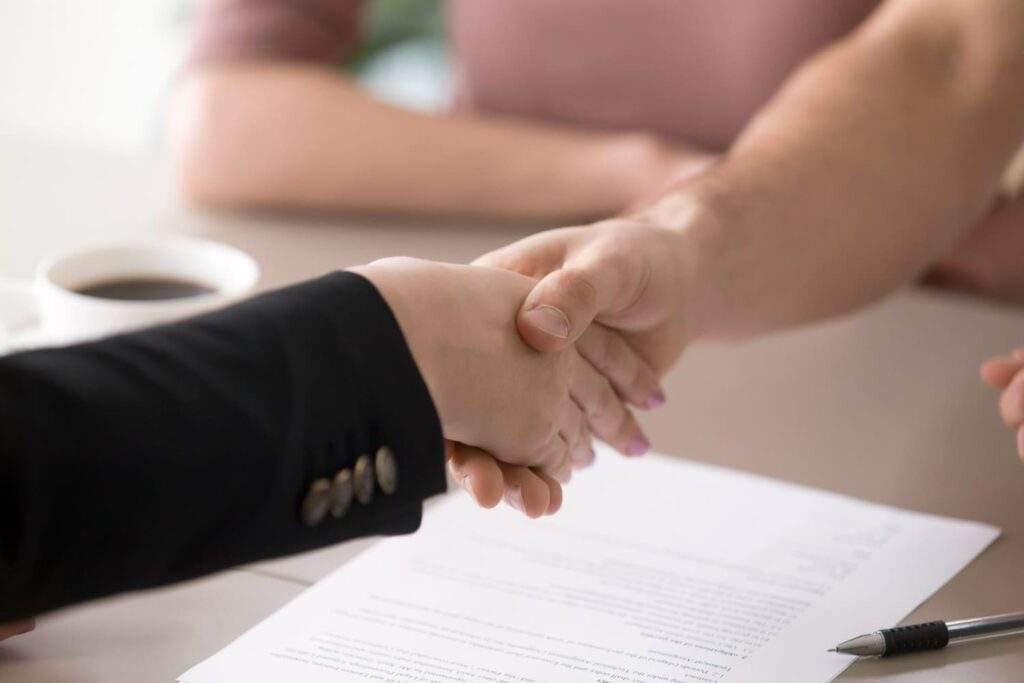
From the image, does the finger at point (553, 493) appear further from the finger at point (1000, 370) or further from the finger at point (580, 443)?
the finger at point (1000, 370)

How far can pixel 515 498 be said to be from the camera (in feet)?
2.45

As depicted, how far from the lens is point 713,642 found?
66cm

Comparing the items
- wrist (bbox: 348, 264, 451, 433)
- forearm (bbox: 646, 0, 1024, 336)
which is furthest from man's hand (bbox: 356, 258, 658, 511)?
forearm (bbox: 646, 0, 1024, 336)

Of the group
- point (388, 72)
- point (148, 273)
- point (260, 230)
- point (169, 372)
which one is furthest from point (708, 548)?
point (388, 72)

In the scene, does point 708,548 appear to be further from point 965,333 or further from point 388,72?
point 388,72

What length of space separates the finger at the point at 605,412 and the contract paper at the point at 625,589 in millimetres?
20

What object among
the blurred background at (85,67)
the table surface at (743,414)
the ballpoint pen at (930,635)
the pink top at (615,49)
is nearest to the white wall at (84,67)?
the blurred background at (85,67)

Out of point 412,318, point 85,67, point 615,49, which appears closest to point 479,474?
point 412,318

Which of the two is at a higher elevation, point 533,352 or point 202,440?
point 533,352

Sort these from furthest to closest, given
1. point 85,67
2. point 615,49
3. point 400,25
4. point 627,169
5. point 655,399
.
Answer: point 85,67
point 400,25
point 615,49
point 627,169
point 655,399

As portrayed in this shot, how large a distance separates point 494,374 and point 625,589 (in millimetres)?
134

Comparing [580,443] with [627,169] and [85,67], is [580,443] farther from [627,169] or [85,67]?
[85,67]

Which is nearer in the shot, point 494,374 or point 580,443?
point 494,374

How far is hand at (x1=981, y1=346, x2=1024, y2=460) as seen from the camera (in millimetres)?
809
